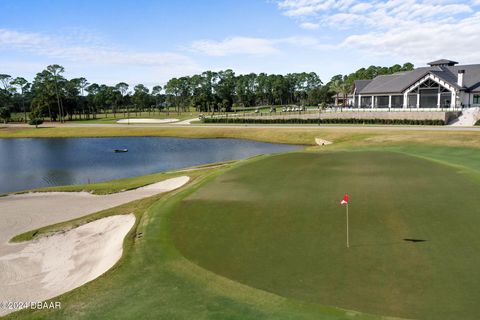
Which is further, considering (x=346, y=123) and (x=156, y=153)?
(x=346, y=123)

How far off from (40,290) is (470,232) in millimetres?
15565

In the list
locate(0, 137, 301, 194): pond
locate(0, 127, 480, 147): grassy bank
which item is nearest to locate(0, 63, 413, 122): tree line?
locate(0, 127, 480, 147): grassy bank

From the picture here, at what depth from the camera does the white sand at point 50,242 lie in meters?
14.6

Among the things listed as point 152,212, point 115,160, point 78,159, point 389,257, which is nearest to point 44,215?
point 152,212

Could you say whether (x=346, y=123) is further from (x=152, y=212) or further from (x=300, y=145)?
(x=152, y=212)

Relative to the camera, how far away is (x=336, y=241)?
14492 mm

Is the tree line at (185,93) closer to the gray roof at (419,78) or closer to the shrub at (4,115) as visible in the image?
the shrub at (4,115)

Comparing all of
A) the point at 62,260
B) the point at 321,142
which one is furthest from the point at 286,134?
the point at 62,260

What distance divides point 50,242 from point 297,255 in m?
12.7

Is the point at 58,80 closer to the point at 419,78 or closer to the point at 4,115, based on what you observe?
the point at 4,115

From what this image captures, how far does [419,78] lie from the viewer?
77.5 m

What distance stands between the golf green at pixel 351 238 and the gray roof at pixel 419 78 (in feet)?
194

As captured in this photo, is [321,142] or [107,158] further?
[321,142]

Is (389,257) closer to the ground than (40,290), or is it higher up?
higher up
